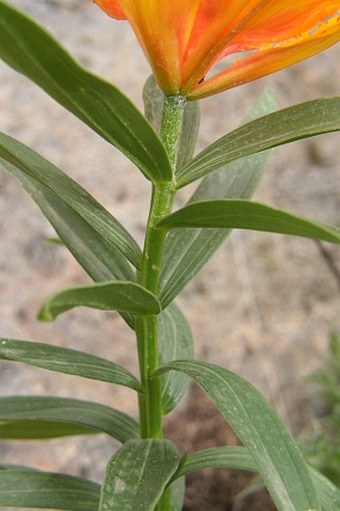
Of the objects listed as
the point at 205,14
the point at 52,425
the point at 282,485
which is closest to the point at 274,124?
the point at 205,14

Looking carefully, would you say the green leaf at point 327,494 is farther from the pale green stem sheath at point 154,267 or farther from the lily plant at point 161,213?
the pale green stem sheath at point 154,267

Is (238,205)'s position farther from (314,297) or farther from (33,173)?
(314,297)

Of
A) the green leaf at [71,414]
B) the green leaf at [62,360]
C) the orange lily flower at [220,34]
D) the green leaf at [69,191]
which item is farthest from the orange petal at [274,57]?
the green leaf at [71,414]

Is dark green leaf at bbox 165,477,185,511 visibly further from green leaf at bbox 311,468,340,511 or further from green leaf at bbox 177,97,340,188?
green leaf at bbox 177,97,340,188

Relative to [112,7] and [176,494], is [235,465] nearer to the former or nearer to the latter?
[176,494]

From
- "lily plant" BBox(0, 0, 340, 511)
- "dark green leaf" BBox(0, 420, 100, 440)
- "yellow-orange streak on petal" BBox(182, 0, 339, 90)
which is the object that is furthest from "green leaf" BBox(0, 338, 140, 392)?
"yellow-orange streak on petal" BBox(182, 0, 339, 90)

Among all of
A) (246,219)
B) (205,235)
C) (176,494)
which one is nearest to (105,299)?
(246,219)
